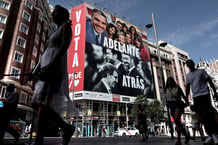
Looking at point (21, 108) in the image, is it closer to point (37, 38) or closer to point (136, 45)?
point (37, 38)

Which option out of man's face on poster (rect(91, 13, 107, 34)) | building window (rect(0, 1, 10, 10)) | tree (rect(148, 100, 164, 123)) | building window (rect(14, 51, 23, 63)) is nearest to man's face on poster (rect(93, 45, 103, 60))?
man's face on poster (rect(91, 13, 107, 34))

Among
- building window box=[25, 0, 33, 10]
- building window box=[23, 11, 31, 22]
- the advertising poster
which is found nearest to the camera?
building window box=[23, 11, 31, 22]

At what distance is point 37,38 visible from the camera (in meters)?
30.2

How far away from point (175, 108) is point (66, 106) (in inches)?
133

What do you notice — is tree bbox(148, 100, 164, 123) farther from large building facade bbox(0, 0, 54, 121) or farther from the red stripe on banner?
large building facade bbox(0, 0, 54, 121)

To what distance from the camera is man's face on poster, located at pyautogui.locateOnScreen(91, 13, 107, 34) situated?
133 ft

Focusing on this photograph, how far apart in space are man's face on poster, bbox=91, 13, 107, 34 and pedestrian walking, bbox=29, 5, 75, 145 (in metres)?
39.1

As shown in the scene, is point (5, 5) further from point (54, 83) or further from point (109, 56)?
point (54, 83)

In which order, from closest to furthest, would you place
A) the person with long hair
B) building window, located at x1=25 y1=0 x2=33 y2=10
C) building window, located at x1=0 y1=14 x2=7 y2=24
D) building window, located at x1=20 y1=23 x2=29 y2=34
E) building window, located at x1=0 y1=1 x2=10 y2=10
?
building window, located at x1=0 y1=14 x2=7 y2=24, building window, located at x1=0 y1=1 x2=10 y2=10, building window, located at x1=20 y1=23 x2=29 y2=34, building window, located at x1=25 y1=0 x2=33 y2=10, the person with long hair

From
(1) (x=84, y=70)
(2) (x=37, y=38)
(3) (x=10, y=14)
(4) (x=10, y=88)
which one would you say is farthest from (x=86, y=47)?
(4) (x=10, y=88)

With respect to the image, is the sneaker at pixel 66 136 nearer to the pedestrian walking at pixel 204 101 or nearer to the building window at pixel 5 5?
the pedestrian walking at pixel 204 101

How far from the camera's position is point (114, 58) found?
41.3m

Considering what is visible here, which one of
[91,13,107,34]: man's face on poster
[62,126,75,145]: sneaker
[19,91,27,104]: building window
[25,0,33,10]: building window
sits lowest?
[62,126,75,145]: sneaker

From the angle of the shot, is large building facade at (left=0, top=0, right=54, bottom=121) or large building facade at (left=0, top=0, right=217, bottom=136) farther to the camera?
large building facade at (left=0, top=0, right=217, bottom=136)
